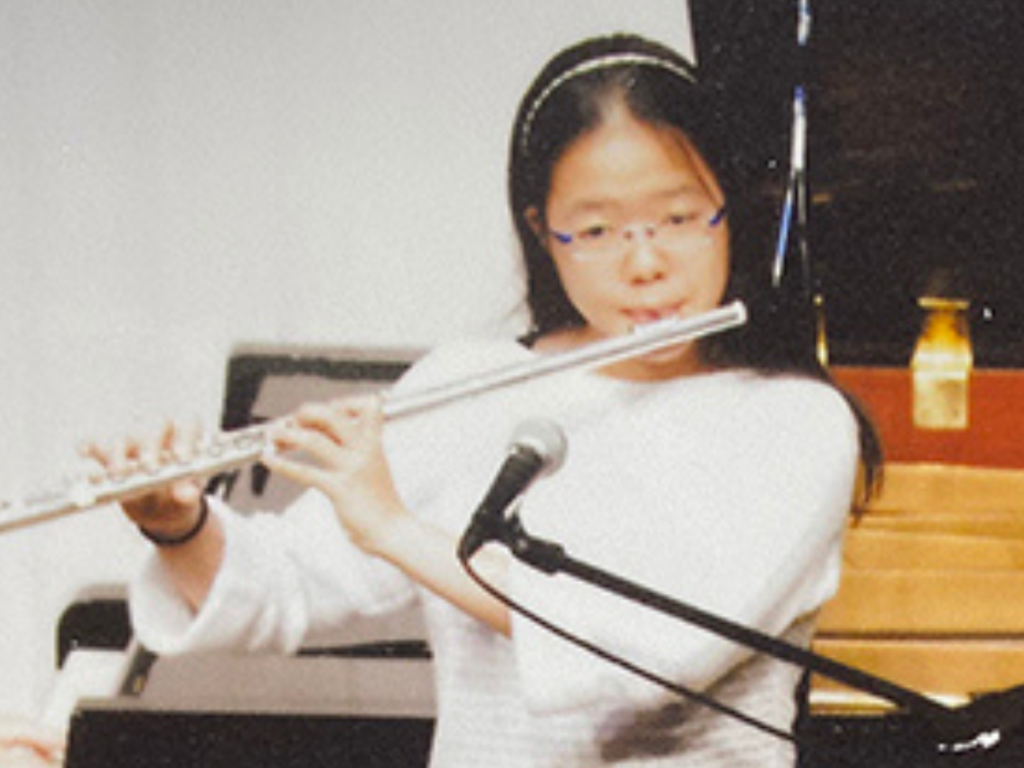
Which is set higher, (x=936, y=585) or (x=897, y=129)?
(x=897, y=129)

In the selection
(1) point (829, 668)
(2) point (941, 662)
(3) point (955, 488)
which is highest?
(1) point (829, 668)

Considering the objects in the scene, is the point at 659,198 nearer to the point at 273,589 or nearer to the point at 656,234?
the point at 656,234

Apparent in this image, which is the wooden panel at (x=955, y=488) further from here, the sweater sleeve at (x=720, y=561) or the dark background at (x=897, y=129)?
the sweater sleeve at (x=720, y=561)

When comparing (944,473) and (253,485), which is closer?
(253,485)

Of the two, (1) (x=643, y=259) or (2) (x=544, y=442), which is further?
(1) (x=643, y=259)

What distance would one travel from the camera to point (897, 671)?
139 cm

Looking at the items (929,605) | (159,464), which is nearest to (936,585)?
(929,605)

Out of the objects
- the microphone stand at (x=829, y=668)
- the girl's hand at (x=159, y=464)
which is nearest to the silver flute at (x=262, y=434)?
the girl's hand at (x=159, y=464)

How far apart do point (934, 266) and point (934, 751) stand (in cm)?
58

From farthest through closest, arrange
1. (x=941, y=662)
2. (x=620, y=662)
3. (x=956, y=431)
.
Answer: (x=956, y=431)
(x=941, y=662)
(x=620, y=662)

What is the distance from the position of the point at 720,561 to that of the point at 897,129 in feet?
1.32

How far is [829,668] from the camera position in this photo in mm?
881

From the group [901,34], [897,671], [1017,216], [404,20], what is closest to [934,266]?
[1017,216]

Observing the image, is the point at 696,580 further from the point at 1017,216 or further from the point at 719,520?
the point at 1017,216
